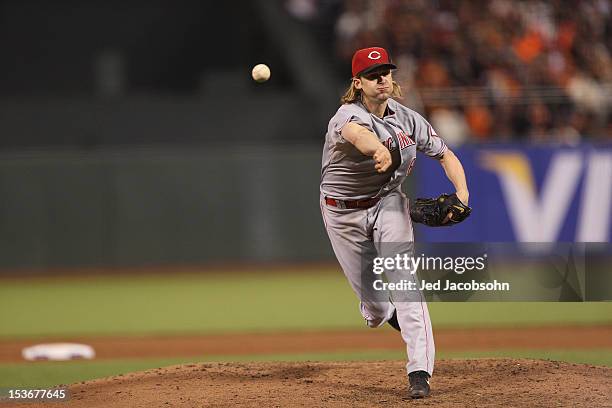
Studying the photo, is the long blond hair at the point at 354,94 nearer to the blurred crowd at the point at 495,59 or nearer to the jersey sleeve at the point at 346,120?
the jersey sleeve at the point at 346,120

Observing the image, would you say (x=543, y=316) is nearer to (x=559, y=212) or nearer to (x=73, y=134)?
(x=559, y=212)

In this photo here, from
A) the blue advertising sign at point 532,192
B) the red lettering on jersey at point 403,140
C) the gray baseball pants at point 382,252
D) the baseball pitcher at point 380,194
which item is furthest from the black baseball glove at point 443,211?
the blue advertising sign at point 532,192

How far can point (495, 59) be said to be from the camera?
15227mm

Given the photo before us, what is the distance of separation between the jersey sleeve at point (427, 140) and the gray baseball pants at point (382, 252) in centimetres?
33

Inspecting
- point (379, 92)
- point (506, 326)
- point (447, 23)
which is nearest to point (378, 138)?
point (379, 92)

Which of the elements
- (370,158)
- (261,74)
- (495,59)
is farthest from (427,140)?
(495,59)

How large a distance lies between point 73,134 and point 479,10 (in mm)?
7165

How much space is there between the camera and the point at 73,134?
16438 millimetres

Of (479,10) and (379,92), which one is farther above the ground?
(479,10)

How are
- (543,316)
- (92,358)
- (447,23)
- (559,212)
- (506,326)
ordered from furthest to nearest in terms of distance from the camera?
(447,23)
(559,212)
(543,316)
(506,326)
(92,358)

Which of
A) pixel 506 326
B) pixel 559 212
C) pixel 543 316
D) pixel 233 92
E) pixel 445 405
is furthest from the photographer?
pixel 233 92

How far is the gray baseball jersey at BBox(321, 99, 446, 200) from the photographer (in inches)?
229

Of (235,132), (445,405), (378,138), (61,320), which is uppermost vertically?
(235,132)

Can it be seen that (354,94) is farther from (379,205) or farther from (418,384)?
(418,384)
